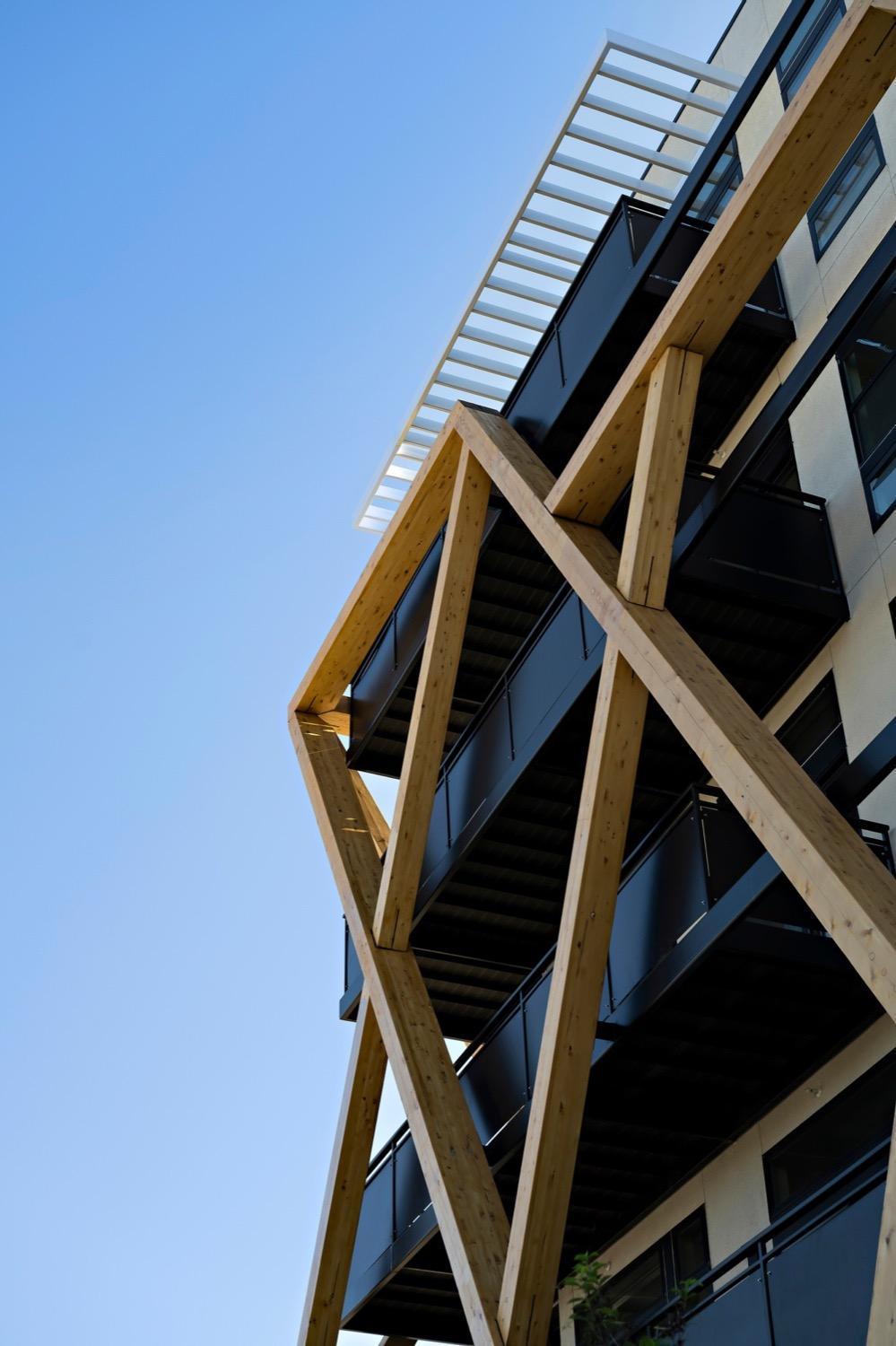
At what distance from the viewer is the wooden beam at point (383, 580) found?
16.6m

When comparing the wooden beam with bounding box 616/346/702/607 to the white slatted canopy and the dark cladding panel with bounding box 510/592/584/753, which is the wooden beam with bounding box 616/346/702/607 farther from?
the white slatted canopy

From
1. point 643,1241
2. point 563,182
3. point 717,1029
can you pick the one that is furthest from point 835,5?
point 643,1241

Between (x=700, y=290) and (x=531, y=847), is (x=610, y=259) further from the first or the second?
(x=531, y=847)

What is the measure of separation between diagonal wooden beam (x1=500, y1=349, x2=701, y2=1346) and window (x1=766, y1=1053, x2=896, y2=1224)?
200 cm

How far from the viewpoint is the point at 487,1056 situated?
563 inches

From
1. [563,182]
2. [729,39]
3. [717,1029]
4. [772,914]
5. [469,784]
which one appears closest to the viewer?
[772,914]

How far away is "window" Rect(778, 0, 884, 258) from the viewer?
566 inches

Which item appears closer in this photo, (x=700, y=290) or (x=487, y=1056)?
(x=700, y=290)

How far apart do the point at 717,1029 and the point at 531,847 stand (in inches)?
161

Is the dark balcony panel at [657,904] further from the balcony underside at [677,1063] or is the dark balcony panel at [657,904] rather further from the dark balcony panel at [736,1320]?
the dark balcony panel at [736,1320]

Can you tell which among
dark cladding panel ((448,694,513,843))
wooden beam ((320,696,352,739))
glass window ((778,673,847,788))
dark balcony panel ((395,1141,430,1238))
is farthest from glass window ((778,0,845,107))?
dark balcony panel ((395,1141,430,1238))

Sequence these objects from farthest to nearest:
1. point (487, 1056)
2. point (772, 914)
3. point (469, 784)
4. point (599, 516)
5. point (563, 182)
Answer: point (563, 182), point (469, 784), point (487, 1056), point (599, 516), point (772, 914)

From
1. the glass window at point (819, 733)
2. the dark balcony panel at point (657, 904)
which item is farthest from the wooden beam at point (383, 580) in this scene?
the dark balcony panel at point (657, 904)

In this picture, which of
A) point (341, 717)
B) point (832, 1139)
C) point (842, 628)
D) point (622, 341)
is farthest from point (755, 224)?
point (341, 717)
